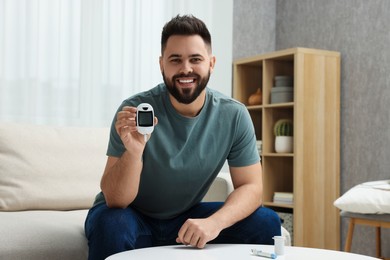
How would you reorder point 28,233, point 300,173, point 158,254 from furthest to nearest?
1. point 300,173
2. point 28,233
3. point 158,254

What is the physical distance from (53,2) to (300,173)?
1803 millimetres

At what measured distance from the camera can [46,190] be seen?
8.51ft

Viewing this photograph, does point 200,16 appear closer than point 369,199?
No

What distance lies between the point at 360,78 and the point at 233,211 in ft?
7.42

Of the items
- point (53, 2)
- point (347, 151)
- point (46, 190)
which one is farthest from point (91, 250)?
point (347, 151)

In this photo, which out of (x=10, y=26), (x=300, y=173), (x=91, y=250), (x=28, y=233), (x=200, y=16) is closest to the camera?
(x=91, y=250)

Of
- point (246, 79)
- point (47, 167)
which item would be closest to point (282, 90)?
point (246, 79)

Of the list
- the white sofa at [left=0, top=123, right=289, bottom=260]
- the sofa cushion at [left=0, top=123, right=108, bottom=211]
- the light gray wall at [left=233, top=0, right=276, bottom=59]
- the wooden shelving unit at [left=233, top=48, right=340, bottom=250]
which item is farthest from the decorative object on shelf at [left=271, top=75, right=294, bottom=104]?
the sofa cushion at [left=0, top=123, right=108, bottom=211]

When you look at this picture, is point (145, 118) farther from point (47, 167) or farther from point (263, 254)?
point (47, 167)

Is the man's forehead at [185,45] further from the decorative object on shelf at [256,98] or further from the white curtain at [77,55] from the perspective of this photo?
the decorative object on shelf at [256,98]

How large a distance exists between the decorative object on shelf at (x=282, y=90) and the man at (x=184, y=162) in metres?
1.90

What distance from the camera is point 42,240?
2.03 metres

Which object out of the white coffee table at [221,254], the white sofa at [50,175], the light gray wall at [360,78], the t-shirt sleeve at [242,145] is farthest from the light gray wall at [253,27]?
the white coffee table at [221,254]

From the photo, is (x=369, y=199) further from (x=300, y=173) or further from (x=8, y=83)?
(x=8, y=83)
